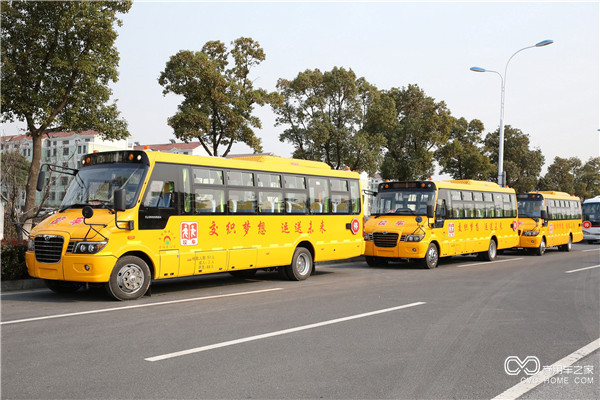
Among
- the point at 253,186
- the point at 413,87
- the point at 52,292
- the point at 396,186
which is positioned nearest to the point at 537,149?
the point at 413,87

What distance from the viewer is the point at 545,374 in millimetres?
5516

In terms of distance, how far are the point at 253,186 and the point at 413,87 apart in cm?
3076

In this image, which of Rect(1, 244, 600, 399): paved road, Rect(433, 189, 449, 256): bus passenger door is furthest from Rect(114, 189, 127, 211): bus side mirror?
Rect(433, 189, 449, 256): bus passenger door

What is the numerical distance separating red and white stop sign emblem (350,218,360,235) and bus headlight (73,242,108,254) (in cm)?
739

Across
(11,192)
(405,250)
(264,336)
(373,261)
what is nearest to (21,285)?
(264,336)

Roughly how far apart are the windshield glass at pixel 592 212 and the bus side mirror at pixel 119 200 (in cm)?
3334

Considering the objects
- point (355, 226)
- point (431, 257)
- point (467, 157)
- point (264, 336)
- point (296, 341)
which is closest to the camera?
point (296, 341)

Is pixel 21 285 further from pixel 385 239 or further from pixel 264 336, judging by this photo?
pixel 385 239

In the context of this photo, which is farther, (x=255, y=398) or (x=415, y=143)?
(x=415, y=143)

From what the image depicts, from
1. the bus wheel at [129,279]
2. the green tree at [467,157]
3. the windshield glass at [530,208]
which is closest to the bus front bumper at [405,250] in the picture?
the bus wheel at [129,279]

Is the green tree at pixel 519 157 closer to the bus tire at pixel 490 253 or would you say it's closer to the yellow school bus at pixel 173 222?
the bus tire at pixel 490 253

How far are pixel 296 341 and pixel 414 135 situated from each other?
34.6 meters

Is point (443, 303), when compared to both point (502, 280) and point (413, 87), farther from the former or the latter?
point (413, 87)

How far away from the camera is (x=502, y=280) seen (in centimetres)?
1341
